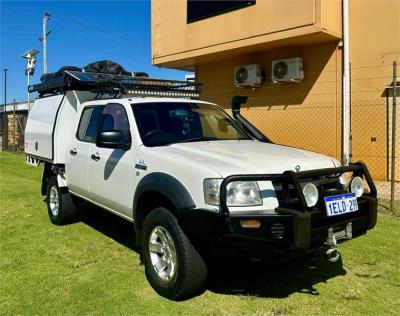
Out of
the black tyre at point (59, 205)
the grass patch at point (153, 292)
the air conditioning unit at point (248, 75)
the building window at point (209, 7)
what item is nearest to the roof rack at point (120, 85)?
the black tyre at point (59, 205)

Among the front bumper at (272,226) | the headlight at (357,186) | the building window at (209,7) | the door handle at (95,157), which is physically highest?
the building window at (209,7)

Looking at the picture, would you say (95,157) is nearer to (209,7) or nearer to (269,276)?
(269,276)

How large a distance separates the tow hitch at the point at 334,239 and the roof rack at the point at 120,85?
339cm

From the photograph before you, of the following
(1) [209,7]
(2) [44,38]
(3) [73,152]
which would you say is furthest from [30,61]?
(3) [73,152]

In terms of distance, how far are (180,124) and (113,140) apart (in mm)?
821

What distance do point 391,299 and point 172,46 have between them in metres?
11.1

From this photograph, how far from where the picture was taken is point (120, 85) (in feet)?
19.8

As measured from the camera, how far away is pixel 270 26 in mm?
10867

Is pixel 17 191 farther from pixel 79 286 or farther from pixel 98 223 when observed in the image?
pixel 79 286

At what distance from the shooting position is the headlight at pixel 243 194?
367cm

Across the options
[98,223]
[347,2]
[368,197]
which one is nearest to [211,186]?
[368,197]

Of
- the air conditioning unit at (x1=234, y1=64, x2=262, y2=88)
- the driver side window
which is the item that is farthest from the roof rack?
the air conditioning unit at (x1=234, y1=64, x2=262, y2=88)

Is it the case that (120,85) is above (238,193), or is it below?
above

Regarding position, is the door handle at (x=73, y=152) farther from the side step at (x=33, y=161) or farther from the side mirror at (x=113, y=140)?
the side step at (x=33, y=161)
